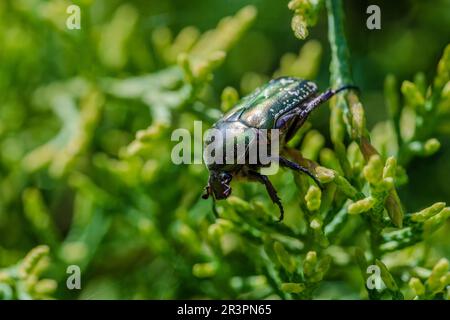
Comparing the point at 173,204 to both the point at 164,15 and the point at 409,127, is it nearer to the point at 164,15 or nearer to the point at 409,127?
the point at 409,127

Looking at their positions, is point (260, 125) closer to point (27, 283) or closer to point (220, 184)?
point (220, 184)

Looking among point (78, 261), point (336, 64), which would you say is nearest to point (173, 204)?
point (78, 261)

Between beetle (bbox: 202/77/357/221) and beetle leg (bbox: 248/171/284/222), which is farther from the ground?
beetle (bbox: 202/77/357/221)

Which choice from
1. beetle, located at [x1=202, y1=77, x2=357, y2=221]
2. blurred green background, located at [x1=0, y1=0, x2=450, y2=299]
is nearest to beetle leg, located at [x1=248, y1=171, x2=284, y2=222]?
beetle, located at [x1=202, y1=77, x2=357, y2=221]

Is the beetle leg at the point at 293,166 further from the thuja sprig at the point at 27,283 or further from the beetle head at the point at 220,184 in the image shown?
the thuja sprig at the point at 27,283

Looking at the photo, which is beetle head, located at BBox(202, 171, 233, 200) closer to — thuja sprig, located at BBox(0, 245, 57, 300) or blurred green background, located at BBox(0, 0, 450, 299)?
blurred green background, located at BBox(0, 0, 450, 299)

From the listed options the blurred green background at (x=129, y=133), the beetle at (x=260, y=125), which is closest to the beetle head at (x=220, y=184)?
the beetle at (x=260, y=125)

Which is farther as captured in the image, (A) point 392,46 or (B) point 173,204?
(A) point 392,46
